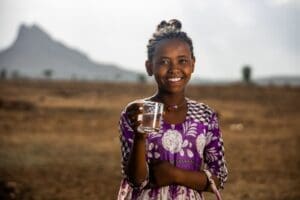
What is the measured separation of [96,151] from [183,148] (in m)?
9.20

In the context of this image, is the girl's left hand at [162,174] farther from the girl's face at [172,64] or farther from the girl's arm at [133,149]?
the girl's face at [172,64]

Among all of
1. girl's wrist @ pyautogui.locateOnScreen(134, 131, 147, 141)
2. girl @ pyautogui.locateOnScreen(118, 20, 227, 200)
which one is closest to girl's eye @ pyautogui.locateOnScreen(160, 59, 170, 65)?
girl @ pyautogui.locateOnScreen(118, 20, 227, 200)

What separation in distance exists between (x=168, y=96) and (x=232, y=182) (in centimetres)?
620

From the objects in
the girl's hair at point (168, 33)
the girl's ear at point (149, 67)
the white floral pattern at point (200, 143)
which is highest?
the girl's hair at point (168, 33)

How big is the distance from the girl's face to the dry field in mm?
4208

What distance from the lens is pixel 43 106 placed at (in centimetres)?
2147

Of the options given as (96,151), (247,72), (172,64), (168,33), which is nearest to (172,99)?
(172,64)

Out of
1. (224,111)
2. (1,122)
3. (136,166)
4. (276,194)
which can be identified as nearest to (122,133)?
(136,166)

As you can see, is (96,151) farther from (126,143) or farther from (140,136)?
(140,136)

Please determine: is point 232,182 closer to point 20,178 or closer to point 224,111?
point 20,178

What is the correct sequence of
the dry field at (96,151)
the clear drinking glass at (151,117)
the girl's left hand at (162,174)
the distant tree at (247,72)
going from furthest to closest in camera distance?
1. the distant tree at (247,72)
2. the dry field at (96,151)
3. the girl's left hand at (162,174)
4. the clear drinking glass at (151,117)

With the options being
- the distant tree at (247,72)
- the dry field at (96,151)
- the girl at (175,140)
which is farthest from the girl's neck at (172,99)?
the distant tree at (247,72)

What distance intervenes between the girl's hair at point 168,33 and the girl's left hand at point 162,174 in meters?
0.48

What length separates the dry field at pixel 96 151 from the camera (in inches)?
302
